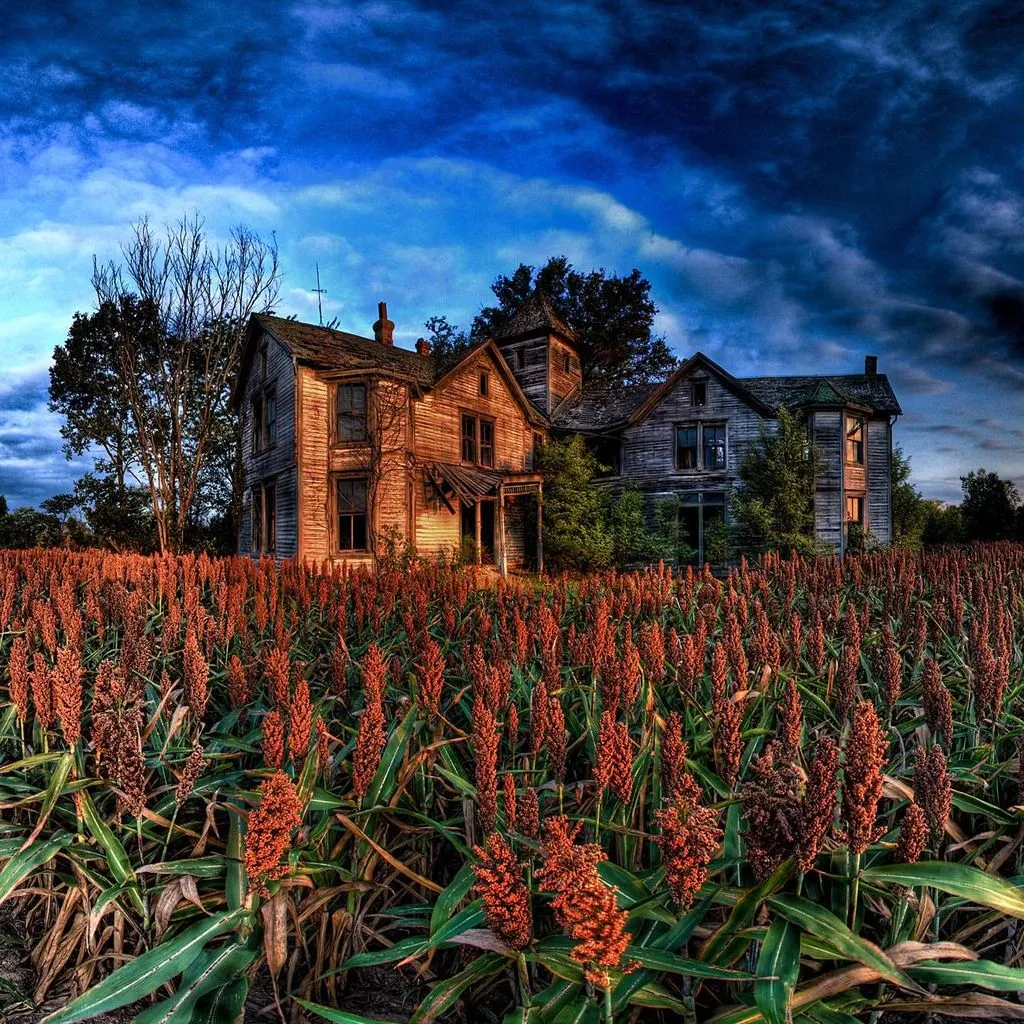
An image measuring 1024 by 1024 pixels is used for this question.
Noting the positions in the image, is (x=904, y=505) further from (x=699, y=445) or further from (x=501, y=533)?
(x=501, y=533)

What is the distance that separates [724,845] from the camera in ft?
6.02

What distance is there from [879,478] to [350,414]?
25378mm

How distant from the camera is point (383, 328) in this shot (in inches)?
1300

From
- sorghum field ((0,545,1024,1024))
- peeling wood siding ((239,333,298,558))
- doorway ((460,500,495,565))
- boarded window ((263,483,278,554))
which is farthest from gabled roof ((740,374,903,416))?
sorghum field ((0,545,1024,1024))

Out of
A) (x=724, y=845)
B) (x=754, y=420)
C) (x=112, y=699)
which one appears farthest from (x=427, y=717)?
(x=754, y=420)

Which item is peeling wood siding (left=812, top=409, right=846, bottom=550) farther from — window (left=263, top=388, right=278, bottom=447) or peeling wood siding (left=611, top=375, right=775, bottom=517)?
window (left=263, top=388, right=278, bottom=447)

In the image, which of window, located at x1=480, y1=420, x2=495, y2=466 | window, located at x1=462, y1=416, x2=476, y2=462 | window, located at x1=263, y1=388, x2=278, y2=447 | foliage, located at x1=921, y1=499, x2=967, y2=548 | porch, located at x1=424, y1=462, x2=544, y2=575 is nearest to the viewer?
porch, located at x1=424, y1=462, x2=544, y2=575

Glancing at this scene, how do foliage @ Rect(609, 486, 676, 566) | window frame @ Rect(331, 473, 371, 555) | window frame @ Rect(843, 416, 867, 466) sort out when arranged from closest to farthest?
window frame @ Rect(331, 473, 371, 555)
foliage @ Rect(609, 486, 676, 566)
window frame @ Rect(843, 416, 867, 466)

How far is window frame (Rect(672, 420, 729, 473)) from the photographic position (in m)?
30.2

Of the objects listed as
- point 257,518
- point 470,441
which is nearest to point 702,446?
point 470,441

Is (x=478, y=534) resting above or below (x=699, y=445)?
below

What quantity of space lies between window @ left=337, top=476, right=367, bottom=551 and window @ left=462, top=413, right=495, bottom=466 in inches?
209

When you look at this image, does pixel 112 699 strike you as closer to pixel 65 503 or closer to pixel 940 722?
pixel 940 722

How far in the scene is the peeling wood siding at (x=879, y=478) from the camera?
103 feet
